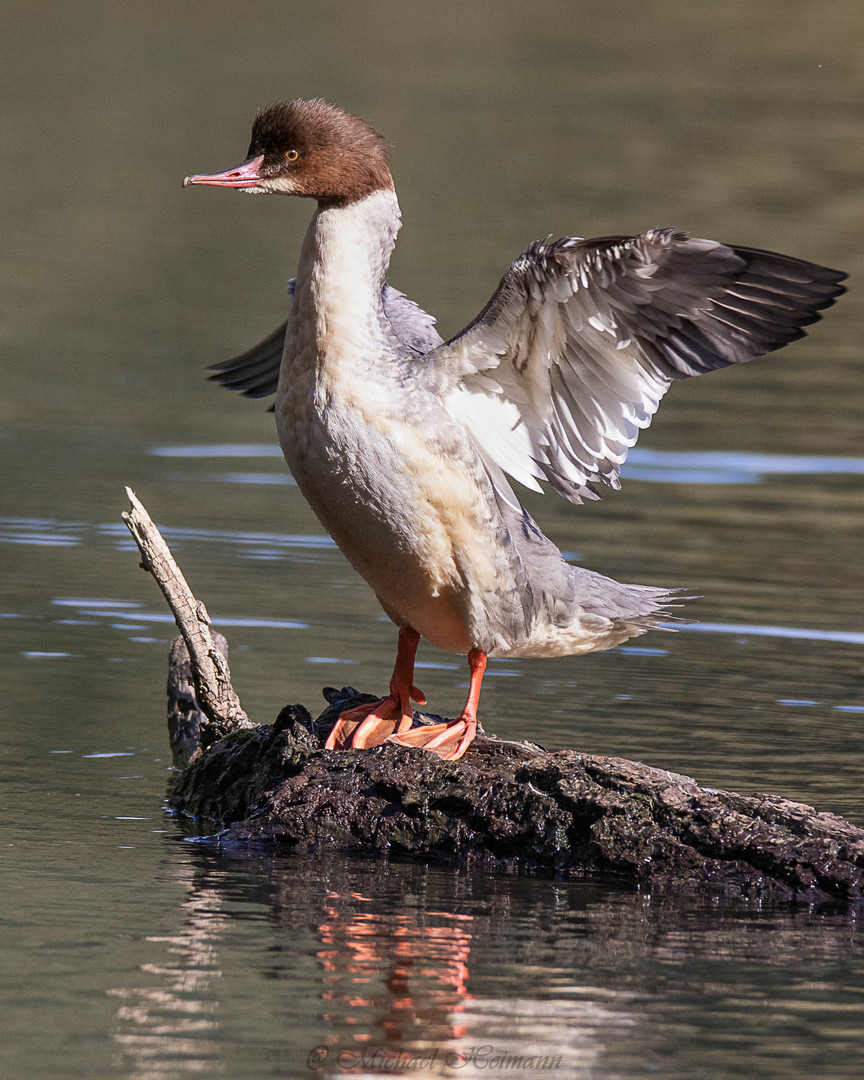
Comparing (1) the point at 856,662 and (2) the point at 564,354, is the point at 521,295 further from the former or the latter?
(1) the point at 856,662

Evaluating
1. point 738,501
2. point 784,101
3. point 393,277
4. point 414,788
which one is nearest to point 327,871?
point 414,788

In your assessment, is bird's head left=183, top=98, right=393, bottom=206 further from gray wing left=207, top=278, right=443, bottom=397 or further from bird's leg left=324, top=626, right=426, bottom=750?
bird's leg left=324, top=626, right=426, bottom=750

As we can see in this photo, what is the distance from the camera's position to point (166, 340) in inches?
784

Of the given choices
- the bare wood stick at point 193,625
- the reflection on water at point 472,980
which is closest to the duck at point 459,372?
the bare wood stick at point 193,625

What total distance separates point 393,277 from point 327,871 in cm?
1577

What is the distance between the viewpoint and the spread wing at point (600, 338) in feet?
23.1

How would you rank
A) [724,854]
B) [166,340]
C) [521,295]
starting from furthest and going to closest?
[166,340]
[521,295]
[724,854]

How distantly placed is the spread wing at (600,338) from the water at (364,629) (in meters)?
1.71

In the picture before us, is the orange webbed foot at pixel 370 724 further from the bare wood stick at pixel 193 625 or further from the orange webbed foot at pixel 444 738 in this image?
the bare wood stick at pixel 193 625

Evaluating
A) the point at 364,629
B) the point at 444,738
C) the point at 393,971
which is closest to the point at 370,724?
the point at 444,738

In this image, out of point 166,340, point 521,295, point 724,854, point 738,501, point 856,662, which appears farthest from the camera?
point 166,340

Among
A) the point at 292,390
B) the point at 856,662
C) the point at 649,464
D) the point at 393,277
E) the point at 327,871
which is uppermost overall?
the point at 393,277

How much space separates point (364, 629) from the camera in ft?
36.3

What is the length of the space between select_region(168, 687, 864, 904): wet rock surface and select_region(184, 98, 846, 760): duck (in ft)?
0.86
